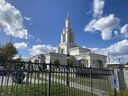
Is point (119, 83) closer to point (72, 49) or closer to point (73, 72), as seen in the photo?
point (73, 72)

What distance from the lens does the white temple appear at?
5221cm

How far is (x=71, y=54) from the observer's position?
65.2 metres

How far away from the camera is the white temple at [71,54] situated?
52.2 metres

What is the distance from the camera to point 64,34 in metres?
73.6

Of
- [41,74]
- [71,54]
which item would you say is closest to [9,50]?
[71,54]

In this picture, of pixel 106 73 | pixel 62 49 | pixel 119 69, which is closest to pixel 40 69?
pixel 106 73

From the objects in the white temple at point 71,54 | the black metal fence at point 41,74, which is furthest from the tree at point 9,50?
the black metal fence at point 41,74

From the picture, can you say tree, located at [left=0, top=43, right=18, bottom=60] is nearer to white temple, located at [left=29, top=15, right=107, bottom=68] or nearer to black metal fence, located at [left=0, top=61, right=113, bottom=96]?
white temple, located at [left=29, top=15, right=107, bottom=68]

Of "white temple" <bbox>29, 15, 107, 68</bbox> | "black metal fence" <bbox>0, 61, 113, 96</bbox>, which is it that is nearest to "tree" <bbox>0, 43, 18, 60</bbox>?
"white temple" <bbox>29, 15, 107, 68</bbox>

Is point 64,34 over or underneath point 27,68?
over

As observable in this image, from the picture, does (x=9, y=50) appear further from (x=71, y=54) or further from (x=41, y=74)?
(x=41, y=74)

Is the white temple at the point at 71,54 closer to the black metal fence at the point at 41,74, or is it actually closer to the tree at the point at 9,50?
the tree at the point at 9,50

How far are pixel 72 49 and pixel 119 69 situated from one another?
188ft

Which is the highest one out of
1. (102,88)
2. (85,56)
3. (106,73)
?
(85,56)
